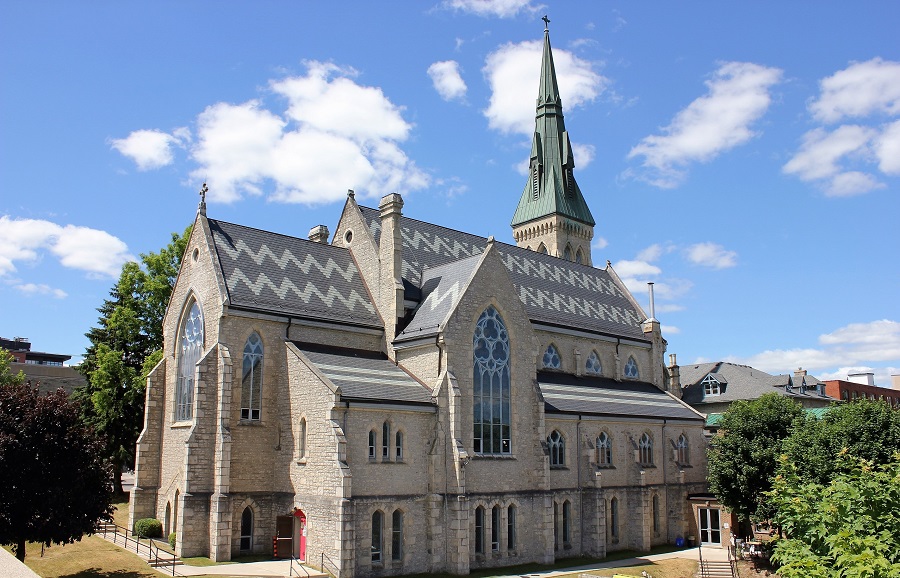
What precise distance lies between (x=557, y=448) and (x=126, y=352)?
26743 millimetres

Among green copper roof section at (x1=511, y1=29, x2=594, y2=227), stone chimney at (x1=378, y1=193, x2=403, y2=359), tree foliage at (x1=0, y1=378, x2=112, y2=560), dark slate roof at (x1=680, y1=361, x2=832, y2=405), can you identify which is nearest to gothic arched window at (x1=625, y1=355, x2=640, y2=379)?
dark slate roof at (x1=680, y1=361, x2=832, y2=405)

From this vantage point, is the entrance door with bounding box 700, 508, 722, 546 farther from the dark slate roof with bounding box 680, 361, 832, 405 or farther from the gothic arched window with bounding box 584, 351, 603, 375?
the dark slate roof with bounding box 680, 361, 832, 405

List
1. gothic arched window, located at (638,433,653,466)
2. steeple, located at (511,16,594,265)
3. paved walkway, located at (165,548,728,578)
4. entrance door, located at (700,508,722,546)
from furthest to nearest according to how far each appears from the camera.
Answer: steeple, located at (511,16,594,265), gothic arched window, located at (638,433,653,466), entrance door, located at (700,508,722,546), paved walkway, located at (165,548,728,578)

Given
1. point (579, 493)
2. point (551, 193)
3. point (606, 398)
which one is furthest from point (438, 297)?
point (551, 193)

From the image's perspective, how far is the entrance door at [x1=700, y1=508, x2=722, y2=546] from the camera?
43.1 m

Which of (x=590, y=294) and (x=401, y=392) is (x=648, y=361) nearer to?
(x=590, y=294)

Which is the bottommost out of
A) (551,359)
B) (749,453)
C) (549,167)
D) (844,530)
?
(844,530)

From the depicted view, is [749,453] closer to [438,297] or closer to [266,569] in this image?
[438,297]

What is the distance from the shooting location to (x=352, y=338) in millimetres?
36250

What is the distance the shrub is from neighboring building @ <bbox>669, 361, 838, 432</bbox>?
4243cm

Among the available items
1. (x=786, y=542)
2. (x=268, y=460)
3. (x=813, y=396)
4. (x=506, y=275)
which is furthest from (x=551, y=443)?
(x=813, y=396)

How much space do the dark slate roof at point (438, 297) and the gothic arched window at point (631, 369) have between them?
17.2m

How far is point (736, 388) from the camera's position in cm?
6244

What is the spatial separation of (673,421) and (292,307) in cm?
2428
